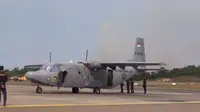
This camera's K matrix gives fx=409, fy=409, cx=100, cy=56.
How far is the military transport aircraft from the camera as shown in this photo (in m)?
36.2

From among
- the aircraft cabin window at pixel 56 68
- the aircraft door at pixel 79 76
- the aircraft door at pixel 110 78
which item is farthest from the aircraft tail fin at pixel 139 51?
the aircraft cabin window at pixel 56 68

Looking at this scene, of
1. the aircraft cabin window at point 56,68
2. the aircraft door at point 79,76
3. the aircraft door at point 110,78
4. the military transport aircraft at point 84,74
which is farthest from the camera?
the aircraft door at point 110,78

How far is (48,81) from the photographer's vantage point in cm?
3619

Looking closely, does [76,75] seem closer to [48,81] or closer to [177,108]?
[48,81]

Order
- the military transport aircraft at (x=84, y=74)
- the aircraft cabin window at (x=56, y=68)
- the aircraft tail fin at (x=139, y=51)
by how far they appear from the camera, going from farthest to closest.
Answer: the aircraft tail fin at (x=139, y=51), the aircraft cabin window at (x=56, y=68), the military transport aircraft at (x=84, y=74)

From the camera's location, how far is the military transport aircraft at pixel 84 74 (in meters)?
36.2

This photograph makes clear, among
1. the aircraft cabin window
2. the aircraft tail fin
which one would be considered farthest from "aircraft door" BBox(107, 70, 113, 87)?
the aircraft tail fin

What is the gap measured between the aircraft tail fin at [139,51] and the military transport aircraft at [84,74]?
18.5 ft

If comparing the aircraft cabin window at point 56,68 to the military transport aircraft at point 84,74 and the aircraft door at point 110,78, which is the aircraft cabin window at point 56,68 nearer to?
the military transport aircraft at point 84,74

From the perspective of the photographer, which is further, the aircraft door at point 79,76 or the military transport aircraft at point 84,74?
the aircraft door at point 79,76

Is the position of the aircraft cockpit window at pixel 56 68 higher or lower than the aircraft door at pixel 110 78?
higher

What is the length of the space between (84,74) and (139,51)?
40.1ft

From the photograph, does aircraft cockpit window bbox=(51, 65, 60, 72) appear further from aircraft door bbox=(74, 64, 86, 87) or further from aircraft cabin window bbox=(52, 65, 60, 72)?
aircraft door bbox=(74, 64, 86, 87)

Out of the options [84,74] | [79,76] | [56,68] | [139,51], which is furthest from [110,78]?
[139,51]
